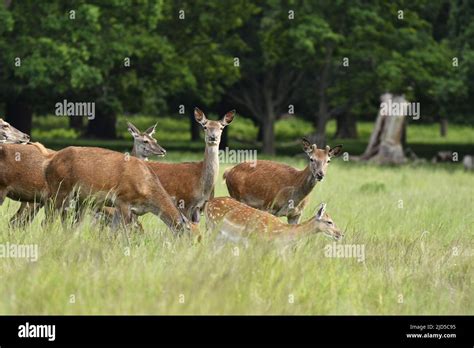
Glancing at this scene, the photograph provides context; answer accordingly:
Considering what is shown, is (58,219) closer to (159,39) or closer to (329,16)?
(159,39)

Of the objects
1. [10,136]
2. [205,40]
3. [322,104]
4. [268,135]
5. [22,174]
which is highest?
[205,40]

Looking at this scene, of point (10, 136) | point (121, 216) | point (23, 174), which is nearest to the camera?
point (121, 216)

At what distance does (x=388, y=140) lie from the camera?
1479 inches

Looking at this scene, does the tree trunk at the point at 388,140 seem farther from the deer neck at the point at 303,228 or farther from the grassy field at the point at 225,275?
the deer neck at the point at 303,228

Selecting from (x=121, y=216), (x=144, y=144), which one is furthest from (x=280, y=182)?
(x=121, y=216)

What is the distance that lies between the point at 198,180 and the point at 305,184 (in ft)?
5.19

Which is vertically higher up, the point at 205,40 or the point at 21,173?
the point at 205,40

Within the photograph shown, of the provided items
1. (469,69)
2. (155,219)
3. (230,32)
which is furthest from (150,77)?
(155,219)

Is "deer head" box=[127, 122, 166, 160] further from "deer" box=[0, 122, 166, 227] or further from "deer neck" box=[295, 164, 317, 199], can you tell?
"deer" box=[0, 122, 166, 227]

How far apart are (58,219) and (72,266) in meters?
2.14

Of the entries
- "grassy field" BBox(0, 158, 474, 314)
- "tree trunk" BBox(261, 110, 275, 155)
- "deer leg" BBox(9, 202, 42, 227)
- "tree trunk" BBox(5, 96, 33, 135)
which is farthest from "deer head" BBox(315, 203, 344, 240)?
"tree trunk" BBox(5, 96, 33, 135)

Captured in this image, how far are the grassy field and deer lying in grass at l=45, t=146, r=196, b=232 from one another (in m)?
0.32

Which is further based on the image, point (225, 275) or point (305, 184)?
point (305, 184)

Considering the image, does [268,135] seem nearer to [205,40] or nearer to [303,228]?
[205,40]
